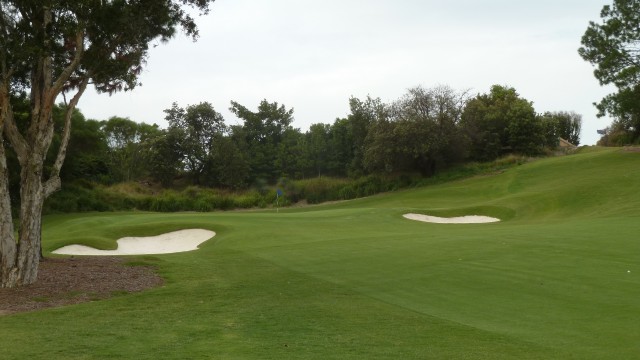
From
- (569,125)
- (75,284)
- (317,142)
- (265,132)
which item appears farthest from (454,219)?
(569,125)

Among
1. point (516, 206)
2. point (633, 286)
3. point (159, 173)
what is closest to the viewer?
point (633, 286)

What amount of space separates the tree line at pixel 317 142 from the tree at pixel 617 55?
1346 cm

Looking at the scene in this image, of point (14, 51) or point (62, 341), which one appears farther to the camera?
point (14, 51)

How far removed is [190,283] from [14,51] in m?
7.16

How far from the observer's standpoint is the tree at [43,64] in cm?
1370

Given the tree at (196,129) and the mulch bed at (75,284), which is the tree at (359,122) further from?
the mulch bed at (75,284)

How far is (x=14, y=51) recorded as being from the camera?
44.1ft

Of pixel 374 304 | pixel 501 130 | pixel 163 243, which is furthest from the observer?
pixel 501 130

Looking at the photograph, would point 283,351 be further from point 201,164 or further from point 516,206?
point 201,164

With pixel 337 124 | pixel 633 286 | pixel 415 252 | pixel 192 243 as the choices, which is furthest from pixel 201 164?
pixel 633 286

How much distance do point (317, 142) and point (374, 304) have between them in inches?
2265

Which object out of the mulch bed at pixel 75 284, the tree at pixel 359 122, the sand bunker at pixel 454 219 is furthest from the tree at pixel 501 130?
the mulch bed at pixel 75 284

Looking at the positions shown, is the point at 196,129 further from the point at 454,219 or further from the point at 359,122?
the point at 454,219

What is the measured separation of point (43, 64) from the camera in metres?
15.1
